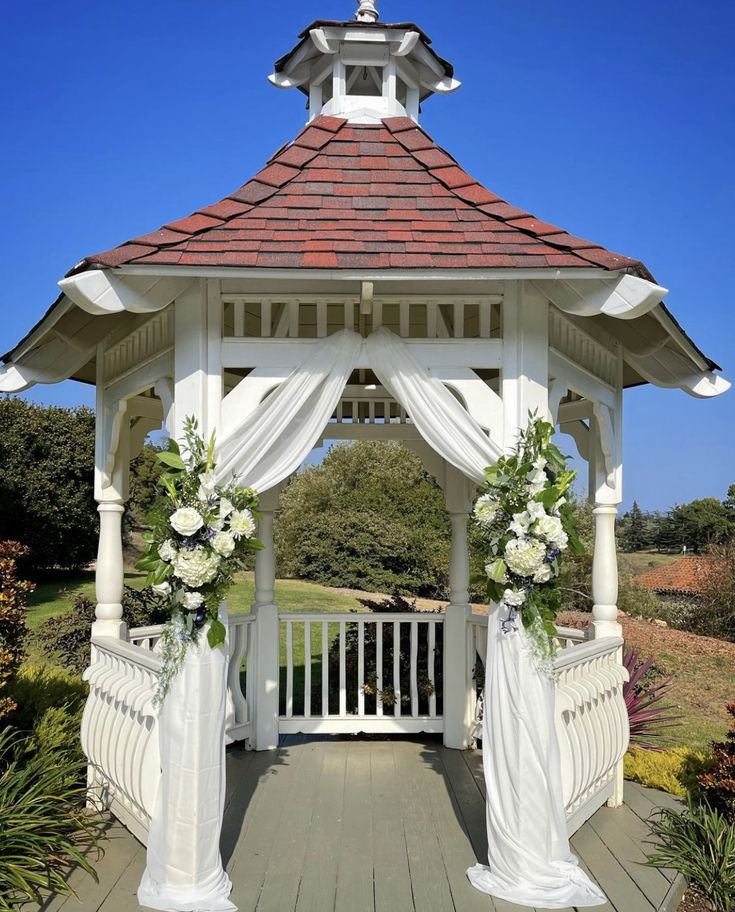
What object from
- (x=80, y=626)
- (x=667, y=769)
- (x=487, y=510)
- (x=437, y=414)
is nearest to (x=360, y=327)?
(x=437, y=414)

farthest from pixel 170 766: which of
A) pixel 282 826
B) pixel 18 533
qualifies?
pixel 18 533

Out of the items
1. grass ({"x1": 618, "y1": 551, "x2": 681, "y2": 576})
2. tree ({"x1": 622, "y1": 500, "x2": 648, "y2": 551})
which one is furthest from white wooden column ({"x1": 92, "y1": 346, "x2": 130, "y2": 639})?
tree ({"x1": 622, "y1": 500, "x2": 648, "y2": 551})

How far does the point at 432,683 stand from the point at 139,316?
3443 mm

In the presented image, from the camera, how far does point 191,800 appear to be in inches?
140

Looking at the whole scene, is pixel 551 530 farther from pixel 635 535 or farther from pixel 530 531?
pixel 635 535

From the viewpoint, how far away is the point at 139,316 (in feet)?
15.9

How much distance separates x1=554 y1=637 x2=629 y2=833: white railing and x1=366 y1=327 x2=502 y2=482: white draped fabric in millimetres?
1046

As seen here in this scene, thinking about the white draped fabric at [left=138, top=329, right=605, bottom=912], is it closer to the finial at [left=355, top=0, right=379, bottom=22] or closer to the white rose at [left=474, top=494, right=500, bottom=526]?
the white rose at [left=474, top=494, right=500, bottom=526]

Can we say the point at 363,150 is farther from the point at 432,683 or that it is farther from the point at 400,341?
the point at 432,683

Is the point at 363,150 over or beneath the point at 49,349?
over

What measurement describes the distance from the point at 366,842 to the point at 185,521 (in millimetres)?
2093

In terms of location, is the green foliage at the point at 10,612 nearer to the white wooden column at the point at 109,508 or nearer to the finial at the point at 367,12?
the white wooden column at the point at 109,508

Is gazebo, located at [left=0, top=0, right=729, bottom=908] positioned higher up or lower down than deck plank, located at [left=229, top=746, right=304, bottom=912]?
higher up

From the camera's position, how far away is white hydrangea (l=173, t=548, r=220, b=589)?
11.4ft
